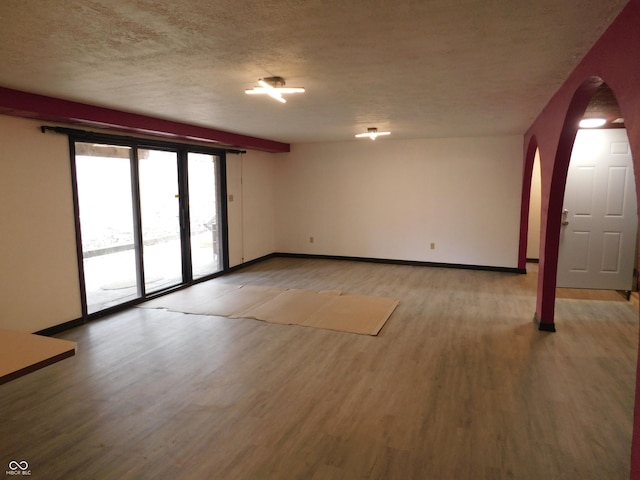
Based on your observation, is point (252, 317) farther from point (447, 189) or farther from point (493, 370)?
point (447, 189)

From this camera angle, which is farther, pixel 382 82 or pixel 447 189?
pixel 447 189

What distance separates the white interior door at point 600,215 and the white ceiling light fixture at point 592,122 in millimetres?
92

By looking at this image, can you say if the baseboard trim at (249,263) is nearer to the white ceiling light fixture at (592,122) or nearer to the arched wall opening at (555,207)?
the arched wall opening at (555,207)

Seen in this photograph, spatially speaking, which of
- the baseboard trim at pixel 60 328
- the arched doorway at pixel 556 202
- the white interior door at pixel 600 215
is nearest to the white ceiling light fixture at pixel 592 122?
the white interior door at pixel 600 215

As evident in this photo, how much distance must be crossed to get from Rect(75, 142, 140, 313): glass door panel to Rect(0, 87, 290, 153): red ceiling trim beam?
1.32 feet

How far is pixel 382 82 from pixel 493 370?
2490 mm

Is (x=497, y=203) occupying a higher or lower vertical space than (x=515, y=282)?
higher

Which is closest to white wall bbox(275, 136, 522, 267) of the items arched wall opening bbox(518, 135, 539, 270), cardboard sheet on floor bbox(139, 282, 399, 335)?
arched wall opening bbox(518, 135, 539, 270)

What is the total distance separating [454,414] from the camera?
258 centimetres

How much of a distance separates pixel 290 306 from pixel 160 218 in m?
2.21

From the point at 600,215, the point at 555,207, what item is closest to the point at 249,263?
the point at 555,207

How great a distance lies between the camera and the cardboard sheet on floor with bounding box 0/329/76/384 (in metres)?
1.60

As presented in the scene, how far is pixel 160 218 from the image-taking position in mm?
5434

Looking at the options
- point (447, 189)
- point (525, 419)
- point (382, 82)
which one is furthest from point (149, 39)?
point (447, 189)
